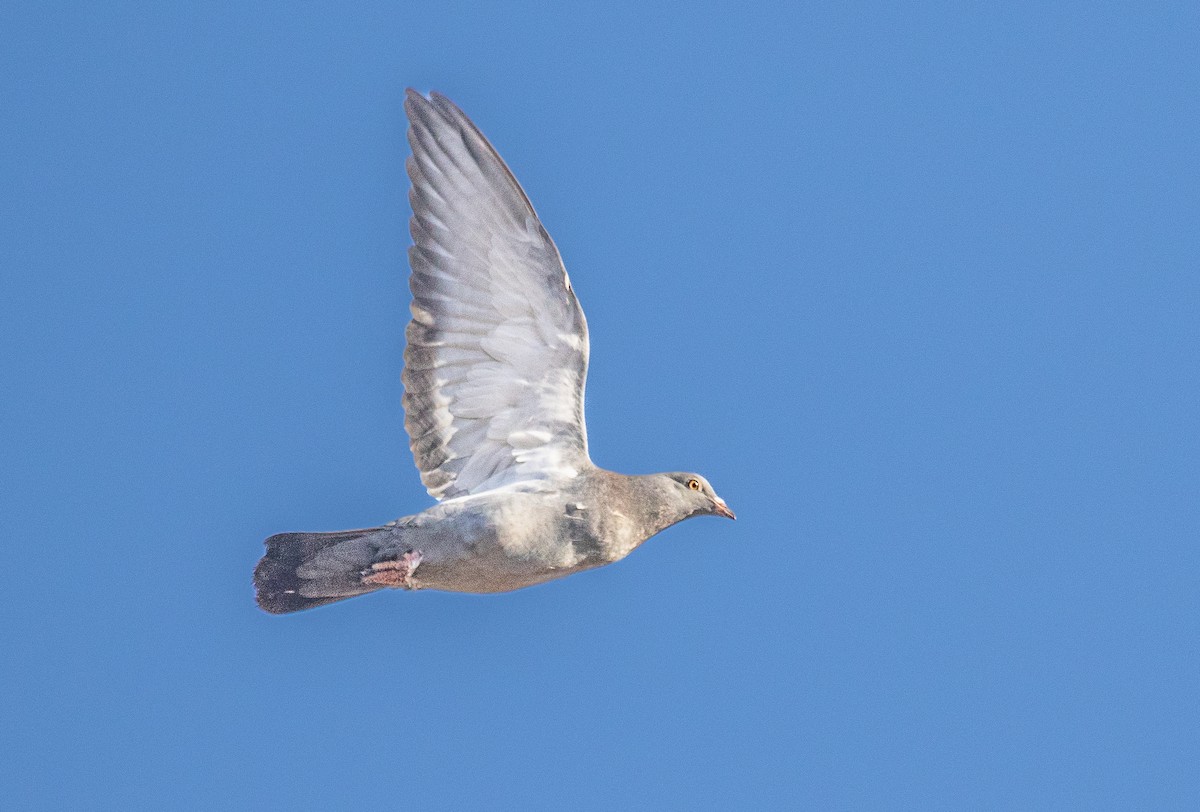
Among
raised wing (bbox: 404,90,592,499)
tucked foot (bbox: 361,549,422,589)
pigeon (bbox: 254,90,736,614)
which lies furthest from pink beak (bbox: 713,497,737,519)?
tucked foot (bbox: 361,549,422,589)

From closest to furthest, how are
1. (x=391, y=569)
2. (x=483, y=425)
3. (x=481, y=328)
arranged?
(x=391, y=569) < (x=481, y=328) < (x=483, y=425)

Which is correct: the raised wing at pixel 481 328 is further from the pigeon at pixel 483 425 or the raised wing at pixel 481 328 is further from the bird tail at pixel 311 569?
the bird tail at pixel 311 569

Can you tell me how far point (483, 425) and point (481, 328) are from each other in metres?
0.74

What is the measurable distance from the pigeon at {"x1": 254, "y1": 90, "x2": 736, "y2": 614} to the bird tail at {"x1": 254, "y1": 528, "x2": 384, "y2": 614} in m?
0.01

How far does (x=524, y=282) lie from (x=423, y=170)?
1.13 metres

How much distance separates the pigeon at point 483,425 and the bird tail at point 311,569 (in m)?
0.01

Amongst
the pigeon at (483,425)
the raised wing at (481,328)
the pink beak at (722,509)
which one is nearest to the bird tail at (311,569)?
the pigeon at (483,425)

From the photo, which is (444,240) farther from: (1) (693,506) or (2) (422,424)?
(1) (693,506)

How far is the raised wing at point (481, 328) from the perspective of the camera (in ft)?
39.9

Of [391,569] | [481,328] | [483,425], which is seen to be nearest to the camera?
[391,569]

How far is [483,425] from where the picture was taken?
1248 centimetres

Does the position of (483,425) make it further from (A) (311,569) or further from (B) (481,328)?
(A) (311,569)

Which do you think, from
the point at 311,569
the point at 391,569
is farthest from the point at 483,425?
the point at 311,569

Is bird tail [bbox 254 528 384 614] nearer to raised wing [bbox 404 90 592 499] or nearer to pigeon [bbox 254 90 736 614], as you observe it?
pigeon [bbox 254 90 736 614]
